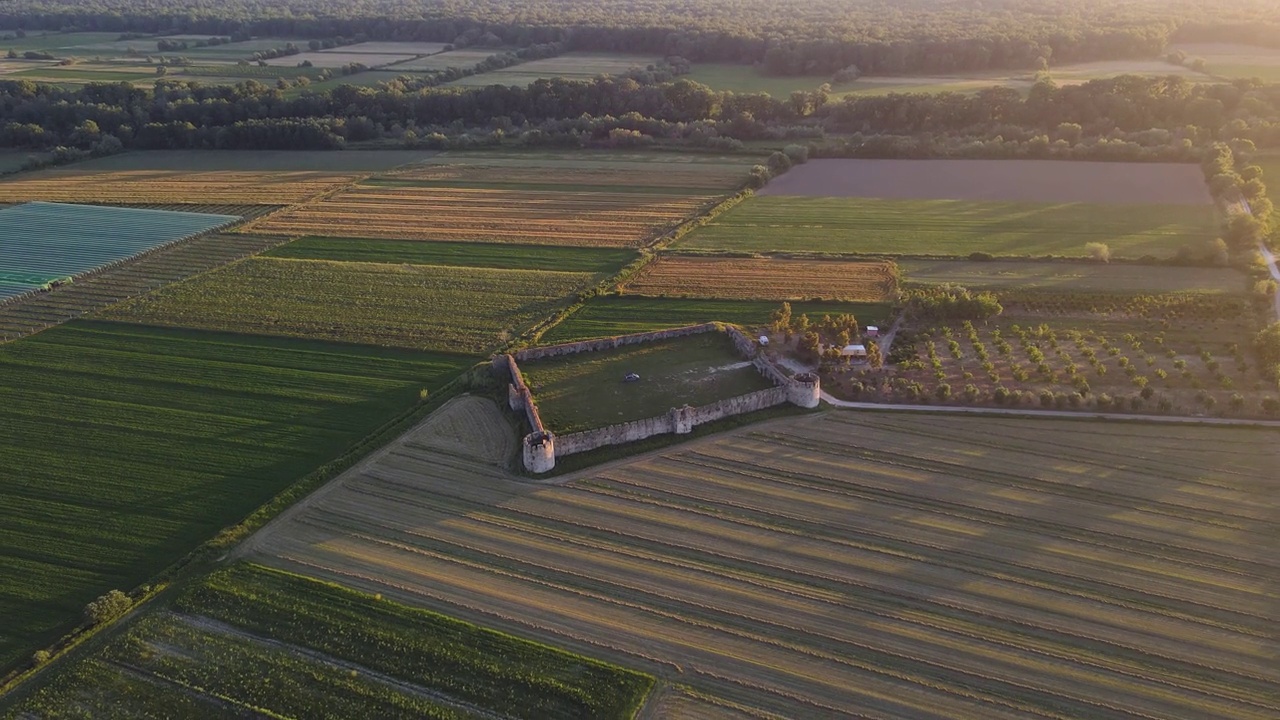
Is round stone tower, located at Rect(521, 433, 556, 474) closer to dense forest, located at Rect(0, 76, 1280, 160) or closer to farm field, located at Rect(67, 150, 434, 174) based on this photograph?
farm field, located at Rect(67, 150, 434, 174)

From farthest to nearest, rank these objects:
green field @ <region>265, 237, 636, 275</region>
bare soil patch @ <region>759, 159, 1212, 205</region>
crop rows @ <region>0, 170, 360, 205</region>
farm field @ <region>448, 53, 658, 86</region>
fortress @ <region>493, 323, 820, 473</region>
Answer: farm field @ <region>448, 53, 658, 86</region>
crop rows @ <region>0, 170, 360, 205</region>
bare soil patch @ <region>759, 159, 1212, 205</region>
green field @ <region>265, 237, 636, 275</region>
fortress @ <region>493, 323, 820, 473</region>

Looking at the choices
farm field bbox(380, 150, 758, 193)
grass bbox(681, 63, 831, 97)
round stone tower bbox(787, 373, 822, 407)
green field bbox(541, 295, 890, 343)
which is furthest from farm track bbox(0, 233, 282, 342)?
grass bbox(681, 63, 831, 97)

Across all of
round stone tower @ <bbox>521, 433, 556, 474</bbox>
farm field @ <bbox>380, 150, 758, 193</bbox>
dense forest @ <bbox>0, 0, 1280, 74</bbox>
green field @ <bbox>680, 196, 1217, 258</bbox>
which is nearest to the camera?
round stone tower @ <bbox>521, 433, 556, 474</bbox>

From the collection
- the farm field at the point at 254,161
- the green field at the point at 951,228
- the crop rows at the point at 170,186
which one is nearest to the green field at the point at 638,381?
the green field at the point at 951,228

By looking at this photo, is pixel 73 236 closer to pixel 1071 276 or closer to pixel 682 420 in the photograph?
pixel 682 420

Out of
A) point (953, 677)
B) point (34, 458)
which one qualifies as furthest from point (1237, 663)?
point (34, 458)

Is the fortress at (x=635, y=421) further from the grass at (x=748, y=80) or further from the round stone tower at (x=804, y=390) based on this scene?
the grass at (x=748, y=80)
